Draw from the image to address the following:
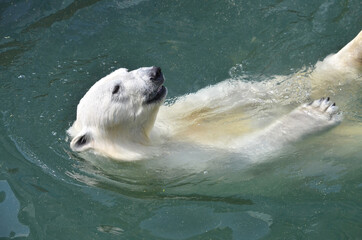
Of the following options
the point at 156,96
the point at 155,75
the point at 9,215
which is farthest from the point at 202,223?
the point at 9,215

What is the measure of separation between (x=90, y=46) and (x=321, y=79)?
11.0 feet

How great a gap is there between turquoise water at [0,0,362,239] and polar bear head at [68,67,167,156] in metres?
0.31

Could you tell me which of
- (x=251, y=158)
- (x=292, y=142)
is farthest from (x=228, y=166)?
(x=292, y=142)

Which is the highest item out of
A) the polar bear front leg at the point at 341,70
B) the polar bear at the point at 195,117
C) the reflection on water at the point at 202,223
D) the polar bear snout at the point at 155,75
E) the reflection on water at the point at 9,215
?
the polar bear front leg at the point at 341,70

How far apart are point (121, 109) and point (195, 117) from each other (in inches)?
37.0

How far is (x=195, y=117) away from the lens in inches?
190

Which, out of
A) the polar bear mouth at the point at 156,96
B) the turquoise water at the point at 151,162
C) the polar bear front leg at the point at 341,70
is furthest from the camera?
the polar bear front leg at the point at 341,70

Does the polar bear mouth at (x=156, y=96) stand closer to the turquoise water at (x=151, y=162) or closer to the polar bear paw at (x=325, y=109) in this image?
the turquoise water at (x=151, y=162)

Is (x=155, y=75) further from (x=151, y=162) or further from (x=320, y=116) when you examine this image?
(x=320, y=116)

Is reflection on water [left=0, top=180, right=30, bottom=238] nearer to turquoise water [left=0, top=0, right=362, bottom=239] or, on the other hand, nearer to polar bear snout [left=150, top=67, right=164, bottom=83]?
turquoise water [left=0, top=0, right=362, bottom=239]

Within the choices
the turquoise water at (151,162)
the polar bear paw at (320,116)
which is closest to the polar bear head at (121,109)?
the turquoise water at (151,162)

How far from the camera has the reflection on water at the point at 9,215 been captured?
416cm

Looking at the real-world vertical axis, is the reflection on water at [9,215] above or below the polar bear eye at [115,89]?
below

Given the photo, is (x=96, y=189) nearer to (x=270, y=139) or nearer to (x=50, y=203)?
(x=50, y=203)
